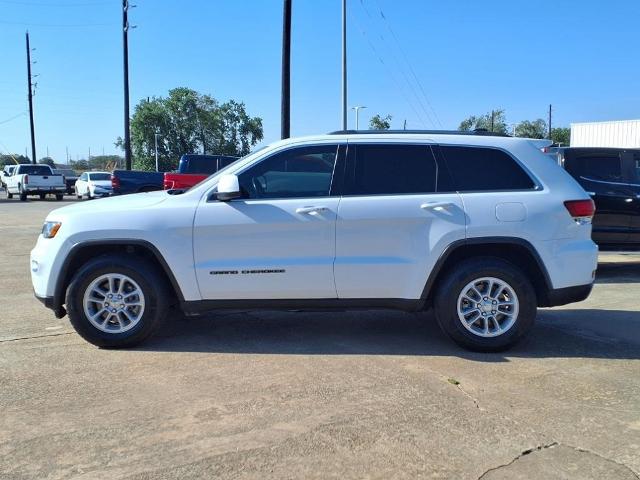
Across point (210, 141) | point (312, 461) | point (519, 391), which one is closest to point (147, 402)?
point (312, 461)

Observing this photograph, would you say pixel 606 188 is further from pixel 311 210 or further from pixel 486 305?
pixel 311 210

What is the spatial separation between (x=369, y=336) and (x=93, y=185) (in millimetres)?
27555

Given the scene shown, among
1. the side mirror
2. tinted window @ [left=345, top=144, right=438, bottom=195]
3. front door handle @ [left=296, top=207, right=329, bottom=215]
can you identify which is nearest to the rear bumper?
tinted window @ [left=345, top=144, right=438, bottom=195]

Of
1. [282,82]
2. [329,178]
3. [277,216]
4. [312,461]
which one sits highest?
[282,82]

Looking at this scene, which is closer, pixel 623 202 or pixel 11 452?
pixel 11 452

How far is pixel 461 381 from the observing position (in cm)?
456

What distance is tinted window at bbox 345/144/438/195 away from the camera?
17.3 ft

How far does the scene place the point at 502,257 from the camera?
533cm

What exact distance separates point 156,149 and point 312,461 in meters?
72.1

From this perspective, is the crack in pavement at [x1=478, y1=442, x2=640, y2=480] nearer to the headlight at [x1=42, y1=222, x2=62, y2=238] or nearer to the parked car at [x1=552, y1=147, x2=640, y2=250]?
the headlight at [x1=42, y1=222, x2=62, y2=238]

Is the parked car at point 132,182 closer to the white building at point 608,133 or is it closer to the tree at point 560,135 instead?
the white building at point 608,133

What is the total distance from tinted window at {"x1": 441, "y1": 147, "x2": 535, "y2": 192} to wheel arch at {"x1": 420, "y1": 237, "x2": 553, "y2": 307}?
1.60ft

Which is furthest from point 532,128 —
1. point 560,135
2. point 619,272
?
point 619,272

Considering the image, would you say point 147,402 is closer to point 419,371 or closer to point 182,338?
point 182,338
